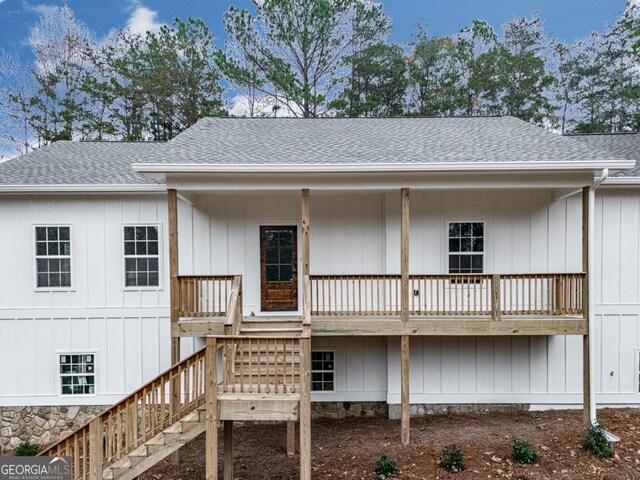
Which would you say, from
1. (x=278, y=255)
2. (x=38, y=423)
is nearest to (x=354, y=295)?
(x=278, y=255)

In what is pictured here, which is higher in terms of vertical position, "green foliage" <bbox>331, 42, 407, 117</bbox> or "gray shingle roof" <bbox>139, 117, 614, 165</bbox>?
"green foliage" <bbox>331, 42, 407, 117</bbox>

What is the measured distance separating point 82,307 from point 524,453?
29.6 ft

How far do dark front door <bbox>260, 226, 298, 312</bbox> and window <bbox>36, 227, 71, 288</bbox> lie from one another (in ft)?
13.9

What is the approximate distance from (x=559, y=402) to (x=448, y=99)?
1523 centimetres

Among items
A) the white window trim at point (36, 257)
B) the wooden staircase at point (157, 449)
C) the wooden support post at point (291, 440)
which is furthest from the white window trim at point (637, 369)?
the white window trim at point (36, 257)

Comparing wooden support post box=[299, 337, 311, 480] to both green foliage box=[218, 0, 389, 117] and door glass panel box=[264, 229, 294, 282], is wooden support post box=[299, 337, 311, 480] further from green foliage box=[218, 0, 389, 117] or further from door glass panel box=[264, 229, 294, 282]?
green foliage box=[218, 0, 389, 117]

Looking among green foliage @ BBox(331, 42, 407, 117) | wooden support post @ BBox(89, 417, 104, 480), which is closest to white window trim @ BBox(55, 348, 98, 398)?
wooden support post @ BBox(89, 417, 104, 480)

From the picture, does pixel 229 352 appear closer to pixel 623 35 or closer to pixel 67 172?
pixel 67 172

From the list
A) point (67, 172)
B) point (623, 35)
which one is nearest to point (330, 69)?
point (67, 172)

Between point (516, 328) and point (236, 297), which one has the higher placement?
point (236, 297)

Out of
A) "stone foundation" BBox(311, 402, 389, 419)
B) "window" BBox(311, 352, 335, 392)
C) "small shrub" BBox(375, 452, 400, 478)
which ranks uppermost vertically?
"window" BBox(311, 352, 335, 392)

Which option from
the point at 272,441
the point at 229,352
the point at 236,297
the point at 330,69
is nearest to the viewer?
the point at 229,352

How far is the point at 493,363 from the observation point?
8602mm

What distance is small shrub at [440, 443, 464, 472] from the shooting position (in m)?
6.32
